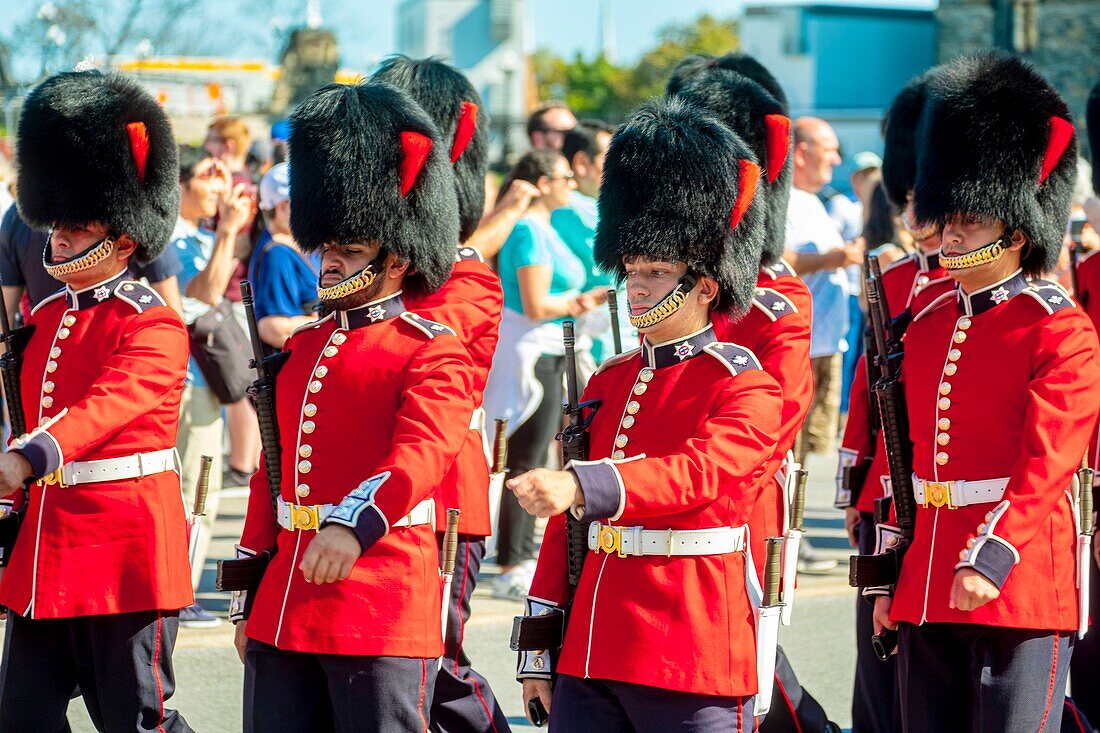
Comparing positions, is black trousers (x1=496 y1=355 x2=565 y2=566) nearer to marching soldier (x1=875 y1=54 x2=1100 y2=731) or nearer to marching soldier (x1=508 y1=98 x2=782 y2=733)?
marching soldier (x1=875 y1=54 x2=1100 y2=731)

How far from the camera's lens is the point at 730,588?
334 cm

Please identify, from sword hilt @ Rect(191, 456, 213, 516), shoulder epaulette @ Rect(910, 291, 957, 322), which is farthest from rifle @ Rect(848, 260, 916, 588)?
sword hilt @ Rect(191, 456, 213, 516)

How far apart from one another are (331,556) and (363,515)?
0.36ft

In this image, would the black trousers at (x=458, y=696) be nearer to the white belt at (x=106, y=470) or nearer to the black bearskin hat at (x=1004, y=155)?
the white belt at (x=106, y=470)

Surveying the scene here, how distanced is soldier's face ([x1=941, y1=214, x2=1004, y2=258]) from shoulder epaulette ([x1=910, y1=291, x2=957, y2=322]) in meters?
0.12

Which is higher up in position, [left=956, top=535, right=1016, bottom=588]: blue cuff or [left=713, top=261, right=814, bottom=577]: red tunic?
[left=713, top=261, right=814, bottom=577]: red tunic

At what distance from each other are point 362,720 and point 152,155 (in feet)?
6.00

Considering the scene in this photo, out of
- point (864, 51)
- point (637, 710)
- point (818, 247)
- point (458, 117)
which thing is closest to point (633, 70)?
point (864, 51)

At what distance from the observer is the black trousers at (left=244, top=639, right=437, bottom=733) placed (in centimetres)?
344

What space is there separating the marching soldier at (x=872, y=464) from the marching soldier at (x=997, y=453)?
315 millimetres

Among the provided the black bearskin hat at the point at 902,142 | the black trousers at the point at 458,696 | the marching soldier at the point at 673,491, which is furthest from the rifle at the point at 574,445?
the black bearskin hat at the point at 902,142

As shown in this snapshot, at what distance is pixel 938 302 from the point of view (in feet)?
12.9

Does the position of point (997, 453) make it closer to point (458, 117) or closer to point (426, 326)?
point (426, 326)

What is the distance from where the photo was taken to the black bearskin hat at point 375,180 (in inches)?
148
